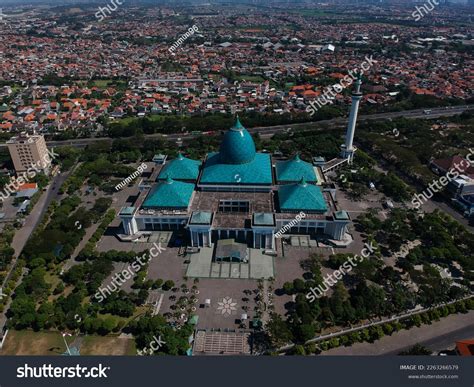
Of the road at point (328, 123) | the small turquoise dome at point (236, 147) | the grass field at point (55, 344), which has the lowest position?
the road at point (328, 123)

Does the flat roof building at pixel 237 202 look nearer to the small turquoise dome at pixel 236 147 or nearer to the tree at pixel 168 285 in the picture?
the small turquoise dome at pixel 236 147

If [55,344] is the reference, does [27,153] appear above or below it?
above

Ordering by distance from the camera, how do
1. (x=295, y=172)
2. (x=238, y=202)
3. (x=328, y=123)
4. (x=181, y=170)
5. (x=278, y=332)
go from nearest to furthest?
(x=278, y=332) → (x=238, y=202) → (x=295, y=172) → (x=181, y=170) → (x=328, y=123)

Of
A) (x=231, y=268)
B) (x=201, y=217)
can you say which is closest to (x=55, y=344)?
(x=231, y=268)

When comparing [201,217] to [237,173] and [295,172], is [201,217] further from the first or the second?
[295,172]

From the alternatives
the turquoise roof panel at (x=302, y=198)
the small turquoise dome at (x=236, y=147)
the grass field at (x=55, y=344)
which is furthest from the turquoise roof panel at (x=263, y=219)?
the grass field at (x=55, y=344)

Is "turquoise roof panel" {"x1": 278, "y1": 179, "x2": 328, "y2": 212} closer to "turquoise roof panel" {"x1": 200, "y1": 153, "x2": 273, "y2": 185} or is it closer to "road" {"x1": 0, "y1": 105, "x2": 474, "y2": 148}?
"turquoise roof panel" {"x1": 200, "y1": 153, "x2": 273, "y2": 185}

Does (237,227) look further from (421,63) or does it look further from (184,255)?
(421,63)
